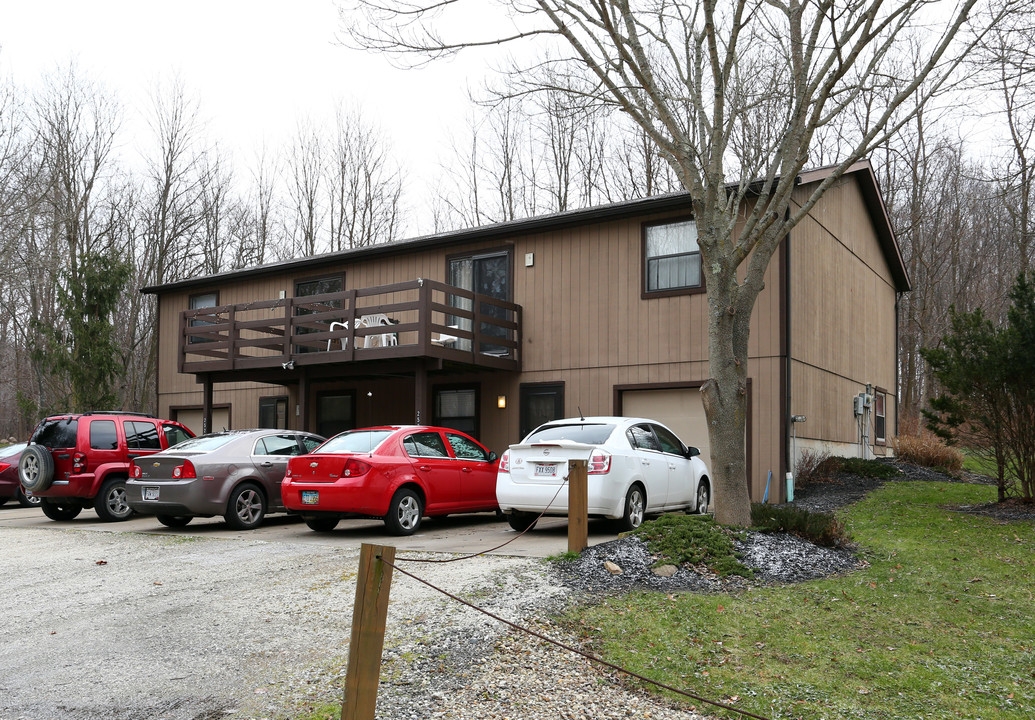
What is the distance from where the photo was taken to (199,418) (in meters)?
23.3

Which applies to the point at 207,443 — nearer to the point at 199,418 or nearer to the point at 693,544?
the point at 693,544

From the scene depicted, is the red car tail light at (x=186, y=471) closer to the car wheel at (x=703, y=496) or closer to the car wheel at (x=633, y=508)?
the car wheel at (x=633, y=508)

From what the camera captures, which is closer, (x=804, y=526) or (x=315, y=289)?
(x=804, y=526)

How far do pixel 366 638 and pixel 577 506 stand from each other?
4.58m

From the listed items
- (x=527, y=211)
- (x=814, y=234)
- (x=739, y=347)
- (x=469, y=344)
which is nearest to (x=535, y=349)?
(x=469, y=344)

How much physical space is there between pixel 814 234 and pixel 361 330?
29.7ft

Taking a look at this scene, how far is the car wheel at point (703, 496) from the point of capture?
12.8m

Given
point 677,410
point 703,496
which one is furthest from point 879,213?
point 703,496

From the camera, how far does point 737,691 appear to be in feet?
17.4

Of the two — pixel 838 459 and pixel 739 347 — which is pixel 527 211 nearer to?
pixel 838 459

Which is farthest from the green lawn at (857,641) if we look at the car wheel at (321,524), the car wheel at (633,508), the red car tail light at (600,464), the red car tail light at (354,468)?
the car wheel at (321,524)

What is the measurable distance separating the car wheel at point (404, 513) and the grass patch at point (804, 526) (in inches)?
175

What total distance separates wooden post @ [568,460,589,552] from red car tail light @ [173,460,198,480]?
600cm

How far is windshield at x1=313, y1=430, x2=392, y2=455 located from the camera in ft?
37.2
